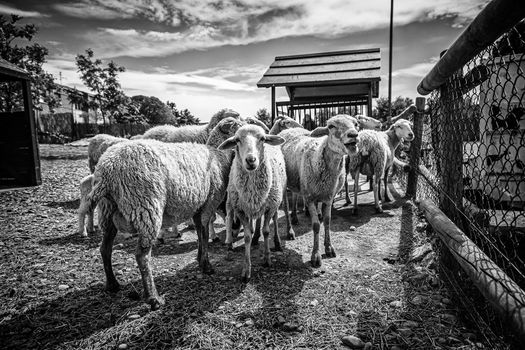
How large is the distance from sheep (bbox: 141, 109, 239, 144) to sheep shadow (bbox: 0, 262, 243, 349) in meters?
3.64

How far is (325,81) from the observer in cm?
978

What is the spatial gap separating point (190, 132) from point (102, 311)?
4.39 metres

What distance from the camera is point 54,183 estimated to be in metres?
9.16

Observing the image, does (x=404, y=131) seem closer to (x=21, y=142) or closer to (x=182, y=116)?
(x=21, y=142)

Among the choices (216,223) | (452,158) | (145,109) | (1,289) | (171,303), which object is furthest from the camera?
(145,109)

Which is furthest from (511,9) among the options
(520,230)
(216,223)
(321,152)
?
(216,223)

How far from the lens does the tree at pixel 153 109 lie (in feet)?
Answer: 185

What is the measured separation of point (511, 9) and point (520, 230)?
1937 millimetres

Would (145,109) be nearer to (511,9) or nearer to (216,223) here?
(216,223)

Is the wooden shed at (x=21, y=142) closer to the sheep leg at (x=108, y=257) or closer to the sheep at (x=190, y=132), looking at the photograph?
the sheep at (x=190, y=132)

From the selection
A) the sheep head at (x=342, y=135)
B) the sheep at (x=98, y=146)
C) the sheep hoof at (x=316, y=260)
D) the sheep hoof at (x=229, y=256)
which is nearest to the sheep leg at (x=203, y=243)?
the sheep hoof at (x=229, y=256)

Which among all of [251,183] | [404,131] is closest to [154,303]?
[251,183]

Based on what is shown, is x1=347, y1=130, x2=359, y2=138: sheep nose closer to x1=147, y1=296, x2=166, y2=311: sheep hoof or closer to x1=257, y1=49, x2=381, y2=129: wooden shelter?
x1=147, y1=296, x2=166, y2=311: sheep hoof

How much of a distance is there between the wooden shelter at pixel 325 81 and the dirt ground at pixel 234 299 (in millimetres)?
6540
